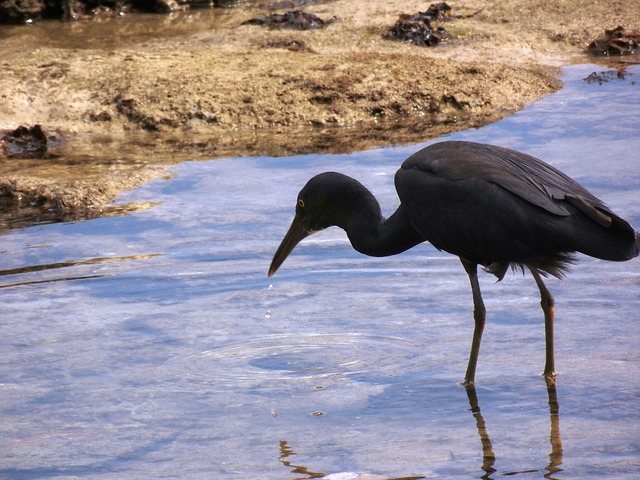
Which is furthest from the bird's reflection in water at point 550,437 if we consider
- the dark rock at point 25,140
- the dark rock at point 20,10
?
the dark rock at point 20,10

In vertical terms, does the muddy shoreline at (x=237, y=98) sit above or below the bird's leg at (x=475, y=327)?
above

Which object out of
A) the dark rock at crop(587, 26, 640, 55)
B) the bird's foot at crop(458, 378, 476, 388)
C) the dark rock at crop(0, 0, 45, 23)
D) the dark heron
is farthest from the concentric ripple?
the dark rock at crop(0, 0, 45, 23)

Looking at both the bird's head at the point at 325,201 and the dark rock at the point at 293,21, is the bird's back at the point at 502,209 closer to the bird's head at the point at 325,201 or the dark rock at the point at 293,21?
the bird's head at the point at 325,201

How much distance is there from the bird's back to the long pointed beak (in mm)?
907

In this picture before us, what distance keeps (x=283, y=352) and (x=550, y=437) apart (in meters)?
1.60

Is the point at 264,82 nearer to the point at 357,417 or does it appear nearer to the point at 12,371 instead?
the point at 12,371

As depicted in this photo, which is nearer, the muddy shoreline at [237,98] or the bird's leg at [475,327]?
the bird's leg at [475,327]

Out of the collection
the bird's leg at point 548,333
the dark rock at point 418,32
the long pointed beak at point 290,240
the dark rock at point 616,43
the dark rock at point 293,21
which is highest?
the dark rock at point 293,21

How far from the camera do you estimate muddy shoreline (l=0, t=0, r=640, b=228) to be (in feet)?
29.3

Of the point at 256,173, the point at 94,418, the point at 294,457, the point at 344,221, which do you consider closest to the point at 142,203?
the point at 256,173

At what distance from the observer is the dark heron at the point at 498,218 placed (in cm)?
476

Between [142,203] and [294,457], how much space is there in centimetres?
398

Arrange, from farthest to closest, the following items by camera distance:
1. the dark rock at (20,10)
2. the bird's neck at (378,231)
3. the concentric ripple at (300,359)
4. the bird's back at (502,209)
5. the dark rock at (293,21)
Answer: the dark rock at (20,10)
the dark rock at (293,21)
the bird's neck at (378,231)
the concentric ripple at (300,359)
the bird's back at (502,209)

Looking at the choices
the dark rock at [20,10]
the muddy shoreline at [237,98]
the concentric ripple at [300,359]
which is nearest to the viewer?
the concentric ripple at [300,359]
